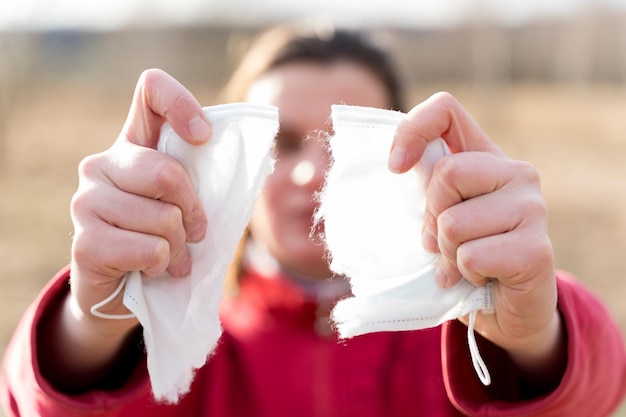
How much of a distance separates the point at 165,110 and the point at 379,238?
0.29 m

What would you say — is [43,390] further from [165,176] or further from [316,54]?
[316,54]

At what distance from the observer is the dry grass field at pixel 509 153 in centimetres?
413

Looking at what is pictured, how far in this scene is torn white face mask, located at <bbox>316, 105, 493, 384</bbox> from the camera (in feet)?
2.50

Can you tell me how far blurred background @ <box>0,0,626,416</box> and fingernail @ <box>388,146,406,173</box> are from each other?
1.06 m

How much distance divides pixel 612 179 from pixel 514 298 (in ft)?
24.1

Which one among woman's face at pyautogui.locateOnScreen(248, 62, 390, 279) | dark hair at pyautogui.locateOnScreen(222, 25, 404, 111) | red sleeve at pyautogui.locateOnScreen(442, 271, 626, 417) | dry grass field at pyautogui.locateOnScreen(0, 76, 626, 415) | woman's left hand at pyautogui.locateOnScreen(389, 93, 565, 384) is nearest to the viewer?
woman's left hand at pyautogui.locateOnScreen(389, 93, 565, 384)

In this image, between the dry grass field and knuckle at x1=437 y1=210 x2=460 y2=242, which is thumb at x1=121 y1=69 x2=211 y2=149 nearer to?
knuckle at x1=437 y1=210 x2=460 y2=242

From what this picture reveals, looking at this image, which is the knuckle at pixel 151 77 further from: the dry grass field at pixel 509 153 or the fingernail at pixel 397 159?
the dry grass field at pixel 509 153

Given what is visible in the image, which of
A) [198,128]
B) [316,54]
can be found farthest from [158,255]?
[316,54]

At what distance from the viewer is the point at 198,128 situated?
73 cm

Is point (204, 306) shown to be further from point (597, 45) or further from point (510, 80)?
point (597, 45)

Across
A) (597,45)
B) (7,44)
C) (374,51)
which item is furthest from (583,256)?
(597,45)

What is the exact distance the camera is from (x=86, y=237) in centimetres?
72

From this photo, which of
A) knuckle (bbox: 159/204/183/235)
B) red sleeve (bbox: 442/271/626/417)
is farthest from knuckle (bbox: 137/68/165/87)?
red sleeve (bbox: 442/271/626/417)
